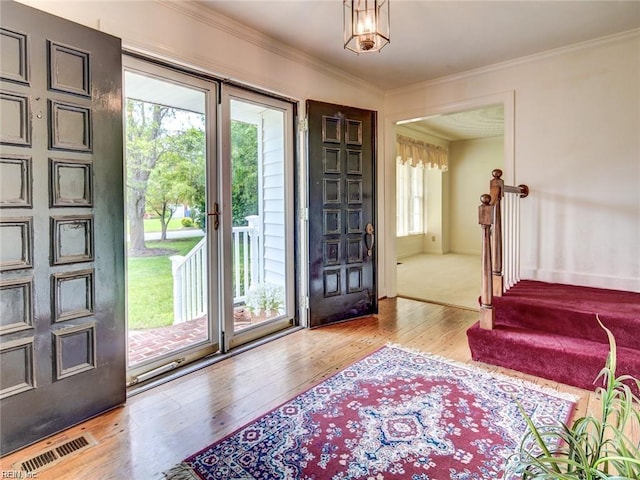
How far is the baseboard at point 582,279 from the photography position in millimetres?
3156

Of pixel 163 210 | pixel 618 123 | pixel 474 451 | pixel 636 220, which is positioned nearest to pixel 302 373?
pixel 474 451

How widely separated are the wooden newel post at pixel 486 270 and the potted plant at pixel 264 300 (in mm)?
1787

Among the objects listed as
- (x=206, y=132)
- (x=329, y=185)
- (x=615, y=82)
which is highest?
(x=615, y=82)

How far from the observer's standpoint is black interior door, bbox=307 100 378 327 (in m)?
3.49

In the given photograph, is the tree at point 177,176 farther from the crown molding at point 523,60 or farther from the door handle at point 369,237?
the crown molding at point 523,60

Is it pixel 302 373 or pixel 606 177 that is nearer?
pixel 302 373

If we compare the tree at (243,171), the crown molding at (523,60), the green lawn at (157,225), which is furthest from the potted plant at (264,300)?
the crown molding at (523,60)

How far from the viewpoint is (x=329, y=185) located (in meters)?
3.57

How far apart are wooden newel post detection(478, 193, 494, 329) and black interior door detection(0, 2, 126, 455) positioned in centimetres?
247

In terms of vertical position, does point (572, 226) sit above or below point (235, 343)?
above

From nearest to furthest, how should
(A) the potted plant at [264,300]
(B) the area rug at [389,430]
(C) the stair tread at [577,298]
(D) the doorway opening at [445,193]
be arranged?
1. (B) the area rug at [389,430]
2. (C) the stair tread at [577,298]
3. (A) the potted plant at [264,300]
4. (D) the doorway opening at [445,193]

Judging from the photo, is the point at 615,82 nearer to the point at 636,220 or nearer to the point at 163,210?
the point at 636,220

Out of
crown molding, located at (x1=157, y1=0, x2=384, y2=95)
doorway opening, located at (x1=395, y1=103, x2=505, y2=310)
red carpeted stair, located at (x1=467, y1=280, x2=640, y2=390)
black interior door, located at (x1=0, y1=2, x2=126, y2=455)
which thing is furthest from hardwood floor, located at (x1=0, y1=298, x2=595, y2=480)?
doorway opening, located at (x1=395, y1=103, x2=505, y2=310)

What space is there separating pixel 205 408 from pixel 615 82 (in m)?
4.09
